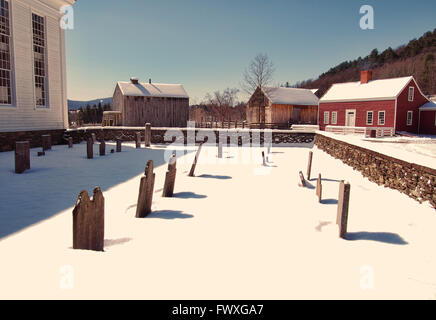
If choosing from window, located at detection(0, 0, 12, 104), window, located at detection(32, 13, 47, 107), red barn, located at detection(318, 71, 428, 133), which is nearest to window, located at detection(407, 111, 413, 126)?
red barn, located at detection(318, 71, 428, 133)

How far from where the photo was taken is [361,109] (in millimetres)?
30078

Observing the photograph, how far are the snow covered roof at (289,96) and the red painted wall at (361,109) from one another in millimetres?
4417

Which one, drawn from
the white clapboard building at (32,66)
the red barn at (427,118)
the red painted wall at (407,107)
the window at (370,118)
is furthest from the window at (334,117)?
the white clapboard building at (32,66)

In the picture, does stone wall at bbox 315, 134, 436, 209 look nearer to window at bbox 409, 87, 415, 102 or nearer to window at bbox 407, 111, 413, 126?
window at bbox 407, 111, 413, 126

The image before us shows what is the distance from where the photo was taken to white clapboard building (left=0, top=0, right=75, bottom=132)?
13422 millimetres

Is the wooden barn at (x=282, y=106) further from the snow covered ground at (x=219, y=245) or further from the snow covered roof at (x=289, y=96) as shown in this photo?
the snow covered ground at (x=219, y=245)

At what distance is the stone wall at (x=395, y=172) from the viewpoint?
599cm

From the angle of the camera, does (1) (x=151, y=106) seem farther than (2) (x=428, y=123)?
Yes

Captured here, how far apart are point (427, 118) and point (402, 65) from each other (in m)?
63.5

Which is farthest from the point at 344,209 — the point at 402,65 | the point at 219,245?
the point at 402,65

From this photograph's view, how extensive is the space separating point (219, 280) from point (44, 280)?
1.66 m

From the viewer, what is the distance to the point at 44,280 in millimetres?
2660

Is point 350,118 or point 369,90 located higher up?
point 369,90

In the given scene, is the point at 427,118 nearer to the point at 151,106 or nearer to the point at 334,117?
the point at 334,117
